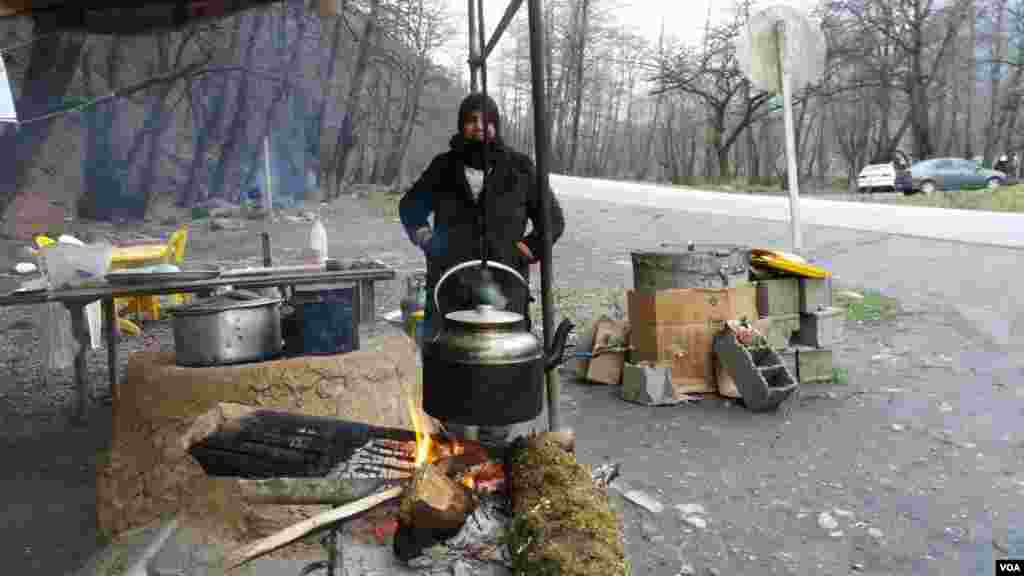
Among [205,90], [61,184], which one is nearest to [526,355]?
[61,184]

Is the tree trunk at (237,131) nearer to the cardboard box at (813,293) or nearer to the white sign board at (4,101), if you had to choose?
the white sign board at (4,101)

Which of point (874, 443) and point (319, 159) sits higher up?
point (319, 159)

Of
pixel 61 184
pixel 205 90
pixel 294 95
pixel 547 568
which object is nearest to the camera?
pixel 547 568

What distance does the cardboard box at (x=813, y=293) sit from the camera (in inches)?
209

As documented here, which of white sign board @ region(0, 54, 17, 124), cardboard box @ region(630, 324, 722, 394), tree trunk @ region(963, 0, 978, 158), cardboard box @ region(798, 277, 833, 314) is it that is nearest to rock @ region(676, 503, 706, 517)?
cardboard box @ region(630, 324, 722, 394)

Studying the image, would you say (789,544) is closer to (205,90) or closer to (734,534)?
(734,534)

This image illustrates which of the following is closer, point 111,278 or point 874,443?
point 111,278

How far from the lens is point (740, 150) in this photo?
5112cm

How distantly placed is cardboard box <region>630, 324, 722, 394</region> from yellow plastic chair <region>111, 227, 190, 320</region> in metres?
4.80

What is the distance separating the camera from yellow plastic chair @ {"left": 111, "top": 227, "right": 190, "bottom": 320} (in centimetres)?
754

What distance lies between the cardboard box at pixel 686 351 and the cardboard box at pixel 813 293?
0.74 meters

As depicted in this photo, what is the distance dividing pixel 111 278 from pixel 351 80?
20.9 metres

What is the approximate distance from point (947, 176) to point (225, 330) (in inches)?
1075

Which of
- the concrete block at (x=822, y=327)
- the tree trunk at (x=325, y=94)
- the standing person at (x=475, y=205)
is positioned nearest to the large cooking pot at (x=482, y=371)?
the standing person at (x=475, y=205)
